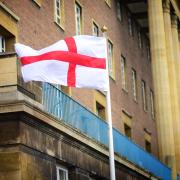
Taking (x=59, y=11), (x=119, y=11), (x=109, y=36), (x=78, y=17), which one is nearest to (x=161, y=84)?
(x=109, y=36)

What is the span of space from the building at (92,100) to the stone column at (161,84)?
0.06m

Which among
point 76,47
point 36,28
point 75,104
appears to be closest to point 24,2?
point 36,28

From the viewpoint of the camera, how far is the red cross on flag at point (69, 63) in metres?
17.0

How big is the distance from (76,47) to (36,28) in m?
8.03

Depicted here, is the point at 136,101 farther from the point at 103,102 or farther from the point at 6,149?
the point at 6,149

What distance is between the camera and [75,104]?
22.0 meters

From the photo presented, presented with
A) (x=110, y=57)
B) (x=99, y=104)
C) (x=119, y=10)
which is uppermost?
(x=119, y=10)

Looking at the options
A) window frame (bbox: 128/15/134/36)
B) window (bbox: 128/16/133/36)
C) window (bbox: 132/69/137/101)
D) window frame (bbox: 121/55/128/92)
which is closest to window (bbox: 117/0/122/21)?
window frame (bbox: 128/15/134/36)

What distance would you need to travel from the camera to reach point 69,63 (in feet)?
57.6

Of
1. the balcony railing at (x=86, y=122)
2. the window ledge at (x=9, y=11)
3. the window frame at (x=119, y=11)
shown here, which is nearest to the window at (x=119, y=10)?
the window frame at (x=119, y=11)

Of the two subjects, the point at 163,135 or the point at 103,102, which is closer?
the point at 103,102

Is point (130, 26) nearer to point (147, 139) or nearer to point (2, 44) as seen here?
point (147, 139)

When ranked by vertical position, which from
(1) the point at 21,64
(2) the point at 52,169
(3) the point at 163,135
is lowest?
(2) the point at 52,169

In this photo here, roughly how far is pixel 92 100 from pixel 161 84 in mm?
9302
